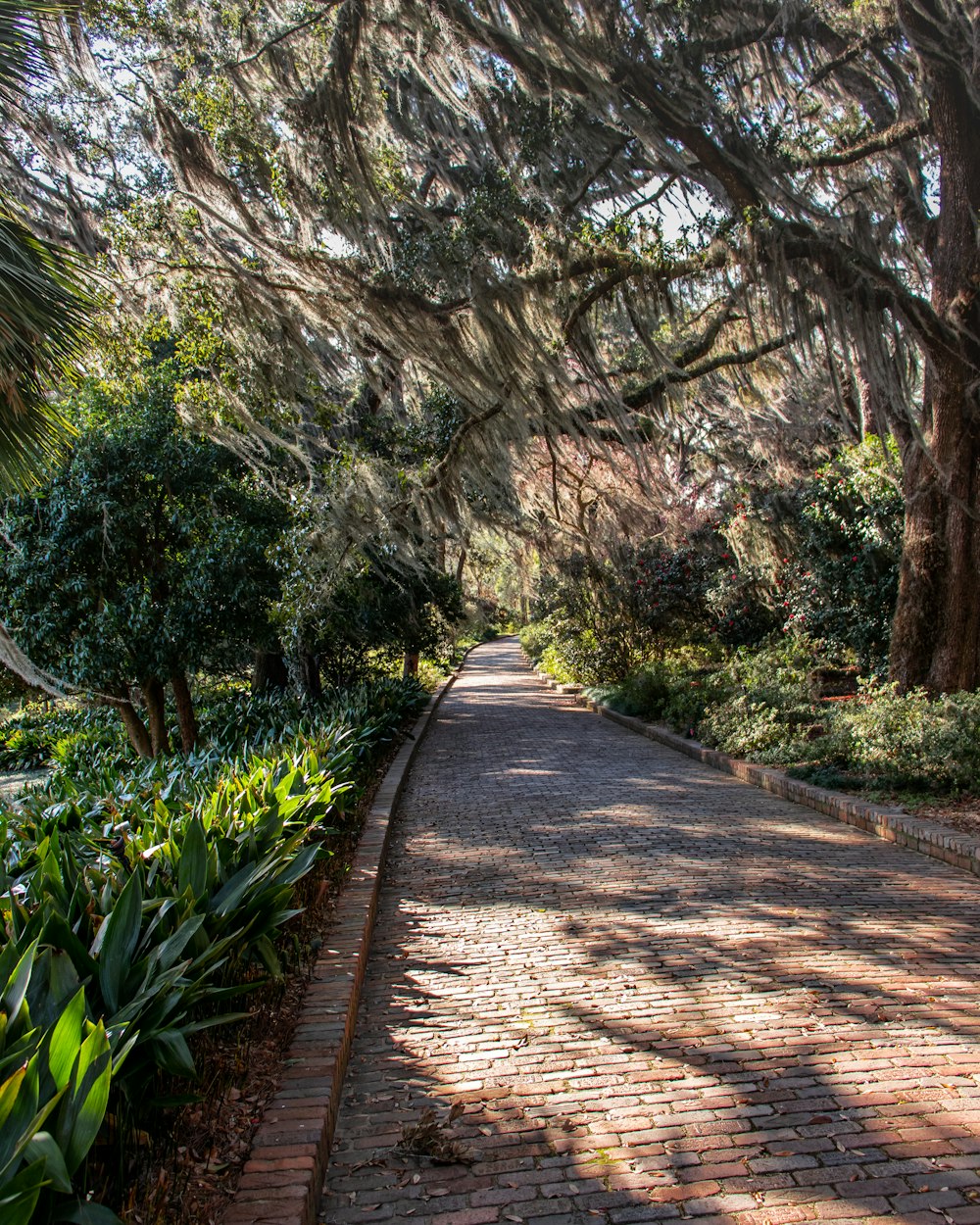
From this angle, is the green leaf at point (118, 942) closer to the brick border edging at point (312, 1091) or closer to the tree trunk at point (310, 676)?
the brick border edging at point (312, 1091)

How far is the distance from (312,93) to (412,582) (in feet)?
25.6

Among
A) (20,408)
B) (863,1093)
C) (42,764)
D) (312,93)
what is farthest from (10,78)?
(42,764)

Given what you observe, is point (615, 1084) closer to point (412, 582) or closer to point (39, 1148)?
point (39, 1148)

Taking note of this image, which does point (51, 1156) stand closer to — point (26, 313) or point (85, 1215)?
point (85, 1215)

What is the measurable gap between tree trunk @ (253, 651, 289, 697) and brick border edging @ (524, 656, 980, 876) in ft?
26.9

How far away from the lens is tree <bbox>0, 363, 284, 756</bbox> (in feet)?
33.3

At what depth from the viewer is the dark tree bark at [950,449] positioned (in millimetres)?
8695

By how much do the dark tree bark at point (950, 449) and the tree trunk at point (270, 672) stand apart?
1080cm

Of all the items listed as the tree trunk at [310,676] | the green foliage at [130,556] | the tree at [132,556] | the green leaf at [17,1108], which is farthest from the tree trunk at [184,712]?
the green leaf at [17,1108]

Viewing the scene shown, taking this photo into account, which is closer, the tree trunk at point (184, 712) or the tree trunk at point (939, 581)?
the tree trunk at point (939, 581)

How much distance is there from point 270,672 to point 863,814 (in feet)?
39.1

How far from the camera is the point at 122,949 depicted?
2691 millimetres

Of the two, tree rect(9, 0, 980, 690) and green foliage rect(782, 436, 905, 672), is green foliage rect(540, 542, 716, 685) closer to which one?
green foliage rect(782, 436, 905, 672)

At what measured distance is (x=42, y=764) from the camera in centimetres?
A: 1686
